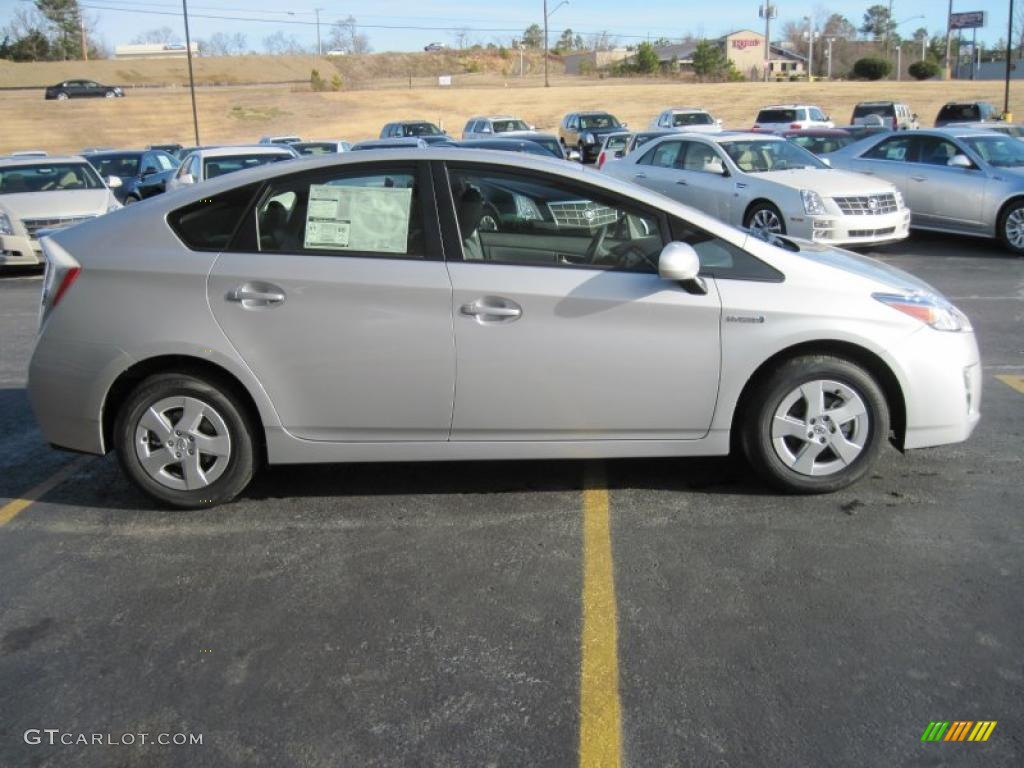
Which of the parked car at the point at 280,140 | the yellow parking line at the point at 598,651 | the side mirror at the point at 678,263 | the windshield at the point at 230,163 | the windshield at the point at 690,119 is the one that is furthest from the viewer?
the windshield at the point at 690,119

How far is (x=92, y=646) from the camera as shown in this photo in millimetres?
3389

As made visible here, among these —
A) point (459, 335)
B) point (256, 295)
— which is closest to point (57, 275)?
point (256, 295)

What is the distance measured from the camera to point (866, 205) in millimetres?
11961

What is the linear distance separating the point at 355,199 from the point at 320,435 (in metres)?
1.11

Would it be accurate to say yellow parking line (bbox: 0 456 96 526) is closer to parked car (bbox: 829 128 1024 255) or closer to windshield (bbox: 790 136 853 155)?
parked car (bbox: 829 128 1024 255)

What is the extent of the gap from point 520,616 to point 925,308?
2466 millimetres

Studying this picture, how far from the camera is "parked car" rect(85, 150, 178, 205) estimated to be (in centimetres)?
2122

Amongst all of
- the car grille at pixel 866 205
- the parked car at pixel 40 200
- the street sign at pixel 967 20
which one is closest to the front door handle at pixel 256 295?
the parked car at pixel 40 200

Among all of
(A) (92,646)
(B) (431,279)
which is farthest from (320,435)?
(A) (92,646)

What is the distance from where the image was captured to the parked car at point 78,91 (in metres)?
61.6

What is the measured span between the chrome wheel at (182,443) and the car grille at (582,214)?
1.86m

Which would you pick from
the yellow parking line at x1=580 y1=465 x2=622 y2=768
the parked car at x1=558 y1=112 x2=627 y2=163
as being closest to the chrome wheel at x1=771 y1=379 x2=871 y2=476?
the yellow parking line at x1=580 y1=465 x2=622 y2=768

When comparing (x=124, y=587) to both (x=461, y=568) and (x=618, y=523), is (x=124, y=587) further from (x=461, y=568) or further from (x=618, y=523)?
(x=618, y=523)

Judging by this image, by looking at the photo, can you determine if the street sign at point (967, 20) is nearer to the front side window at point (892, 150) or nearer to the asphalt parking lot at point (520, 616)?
the front side window at point (892, 150)
